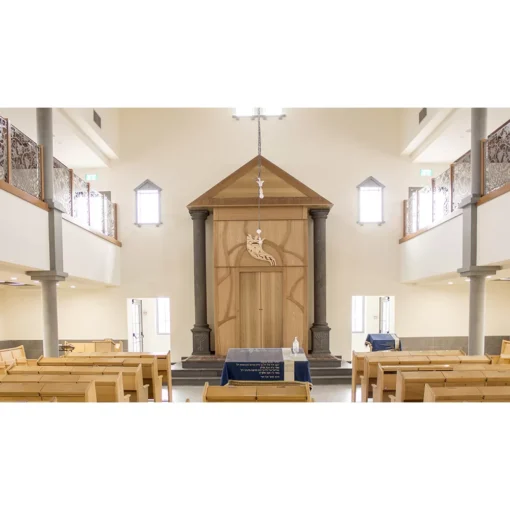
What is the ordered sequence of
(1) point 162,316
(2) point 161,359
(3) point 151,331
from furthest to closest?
(1) point 162,316 → (3) point 151,331 → (2) point 161,359

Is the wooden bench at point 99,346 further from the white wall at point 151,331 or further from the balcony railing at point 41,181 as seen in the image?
the balcony railing at point 41,181

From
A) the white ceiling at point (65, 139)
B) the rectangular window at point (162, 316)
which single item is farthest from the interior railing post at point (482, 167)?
the rectangular window at point (162, 316)

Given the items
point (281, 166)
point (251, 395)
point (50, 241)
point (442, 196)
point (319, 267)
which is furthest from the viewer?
point (281, 166)

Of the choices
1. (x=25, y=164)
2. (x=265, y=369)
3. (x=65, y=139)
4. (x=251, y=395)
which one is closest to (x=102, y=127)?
(x=65, y=139)

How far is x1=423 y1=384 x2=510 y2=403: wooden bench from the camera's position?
3.94 m

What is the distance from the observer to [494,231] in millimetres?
6422

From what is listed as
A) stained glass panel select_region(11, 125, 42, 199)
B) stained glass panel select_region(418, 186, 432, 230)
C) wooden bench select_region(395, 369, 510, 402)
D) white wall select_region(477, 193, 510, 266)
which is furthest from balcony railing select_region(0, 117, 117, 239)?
stained glass panel select_region(418, 186, 432, 230)

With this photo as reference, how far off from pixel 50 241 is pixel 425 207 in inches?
316

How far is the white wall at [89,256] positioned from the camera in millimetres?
8141

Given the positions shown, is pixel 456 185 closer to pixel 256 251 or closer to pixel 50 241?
pixel 256 251

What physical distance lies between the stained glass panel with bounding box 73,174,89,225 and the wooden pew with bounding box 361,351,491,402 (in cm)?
623
